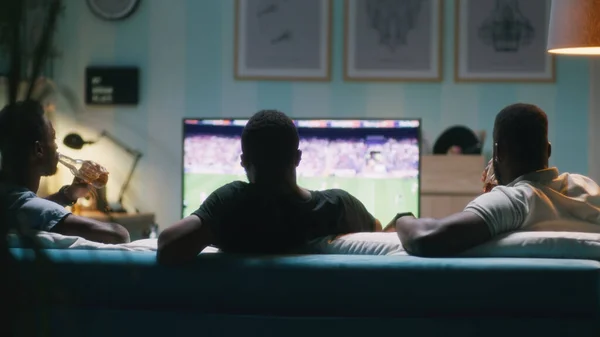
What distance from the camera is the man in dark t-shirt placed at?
178 cm

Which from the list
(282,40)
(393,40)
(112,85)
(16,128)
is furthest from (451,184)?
(16,128)

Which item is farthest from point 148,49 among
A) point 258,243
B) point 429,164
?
point 258,243

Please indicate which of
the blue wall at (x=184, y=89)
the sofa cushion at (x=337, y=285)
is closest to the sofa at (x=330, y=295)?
the sofa cushion at (x=337, y=285)

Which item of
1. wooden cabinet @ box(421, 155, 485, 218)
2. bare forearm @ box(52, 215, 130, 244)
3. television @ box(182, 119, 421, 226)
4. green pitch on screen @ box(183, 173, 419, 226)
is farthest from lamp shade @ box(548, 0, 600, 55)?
wooden cabinet @ box(421, 155, 485, 218)

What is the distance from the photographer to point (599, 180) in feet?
15.3

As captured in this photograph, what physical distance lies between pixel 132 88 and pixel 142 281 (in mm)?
3201

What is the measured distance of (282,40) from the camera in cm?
477

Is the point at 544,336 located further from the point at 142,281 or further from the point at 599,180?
the point at 599,180

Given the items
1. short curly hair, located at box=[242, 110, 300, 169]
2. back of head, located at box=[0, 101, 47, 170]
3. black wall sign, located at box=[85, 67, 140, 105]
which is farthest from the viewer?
black wall sign, located at box=[85, 67, 140, 105]

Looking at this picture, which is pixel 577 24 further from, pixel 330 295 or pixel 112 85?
pixel 112 85

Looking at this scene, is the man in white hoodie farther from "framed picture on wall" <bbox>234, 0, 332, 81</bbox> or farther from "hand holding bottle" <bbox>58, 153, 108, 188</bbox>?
"framed picture on wall" <bbox>234, 0, 332, 81</bbox>

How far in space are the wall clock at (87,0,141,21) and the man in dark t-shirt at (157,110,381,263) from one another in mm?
3023

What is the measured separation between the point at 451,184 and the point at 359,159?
995mm

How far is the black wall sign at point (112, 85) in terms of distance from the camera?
478cm
